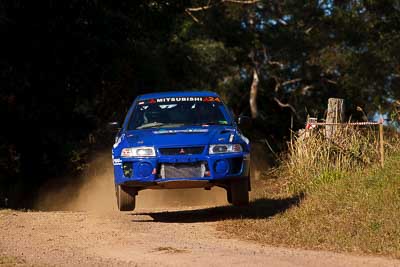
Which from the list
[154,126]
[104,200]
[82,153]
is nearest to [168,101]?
[154,126]

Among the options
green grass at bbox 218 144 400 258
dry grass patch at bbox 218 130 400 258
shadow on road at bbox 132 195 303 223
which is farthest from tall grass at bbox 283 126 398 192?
shadow on road at bbox 132 195 303 223

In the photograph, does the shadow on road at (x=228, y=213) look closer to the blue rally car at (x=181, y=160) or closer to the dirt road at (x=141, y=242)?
the dirt road at (x=141, y=242)

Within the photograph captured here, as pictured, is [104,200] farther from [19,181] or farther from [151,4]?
[151,4]

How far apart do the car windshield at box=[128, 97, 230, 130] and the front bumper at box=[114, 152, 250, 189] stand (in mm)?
1302

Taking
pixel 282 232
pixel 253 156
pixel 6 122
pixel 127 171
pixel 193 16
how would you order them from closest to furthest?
pixel 282 232 → pixel 127 171 → pixel 6 122 → pixel 253 156 → pixel 193 16

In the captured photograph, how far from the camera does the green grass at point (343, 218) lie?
962 cm

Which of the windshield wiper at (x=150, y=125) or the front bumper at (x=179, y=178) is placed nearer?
the front bumper at (x=179, y=178)

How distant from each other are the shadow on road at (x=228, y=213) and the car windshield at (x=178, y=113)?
1.36 m

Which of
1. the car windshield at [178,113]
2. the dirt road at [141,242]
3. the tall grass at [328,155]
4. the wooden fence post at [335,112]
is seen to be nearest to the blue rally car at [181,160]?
the car windshield at [178,113]

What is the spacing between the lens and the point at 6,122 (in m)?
20.5

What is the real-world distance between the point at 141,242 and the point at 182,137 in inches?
83.8

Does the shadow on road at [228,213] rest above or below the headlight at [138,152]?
below

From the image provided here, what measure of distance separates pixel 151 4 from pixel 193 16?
14893mm

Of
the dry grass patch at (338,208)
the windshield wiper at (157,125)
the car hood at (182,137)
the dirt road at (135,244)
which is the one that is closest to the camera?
the dirt road at (135,244)
